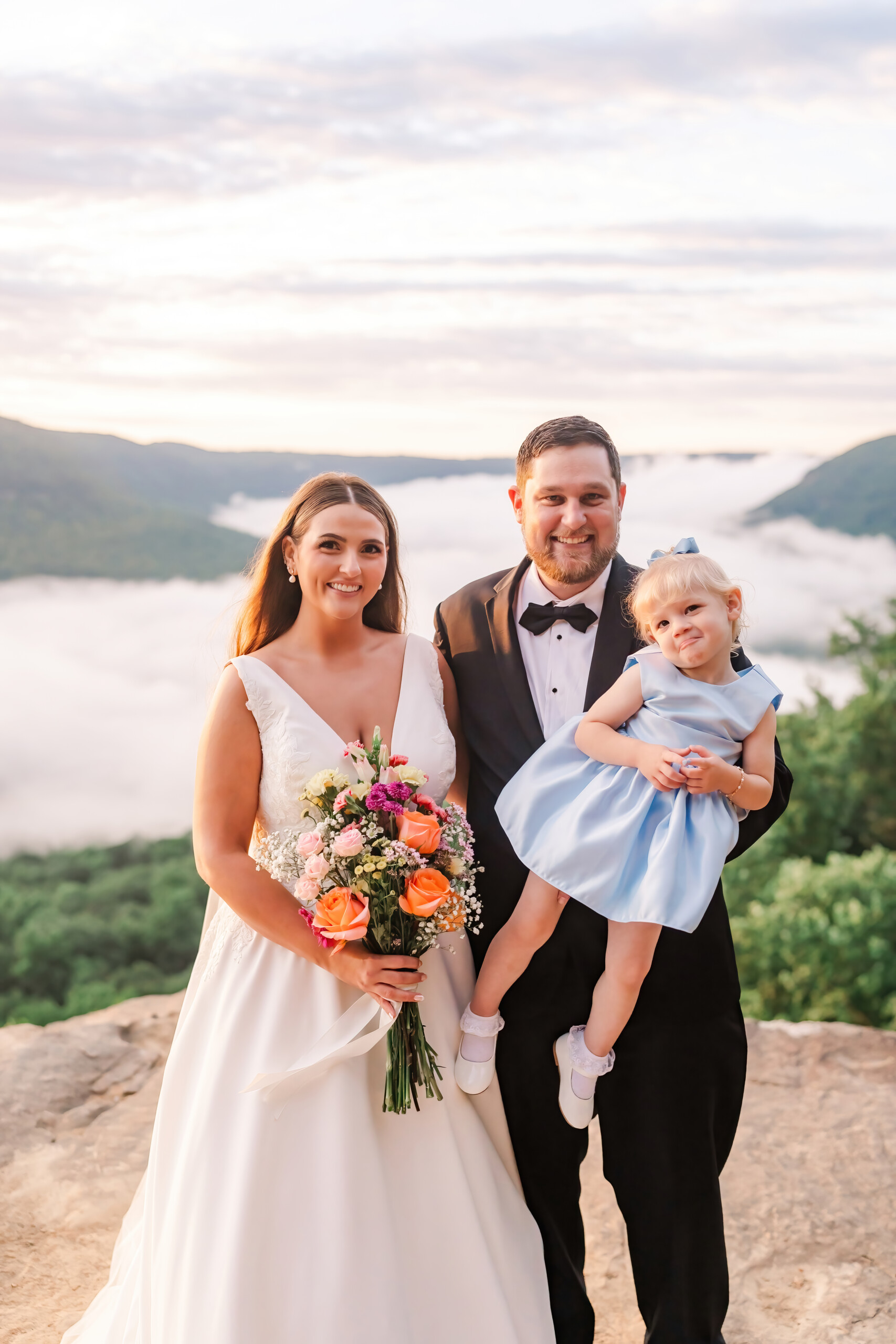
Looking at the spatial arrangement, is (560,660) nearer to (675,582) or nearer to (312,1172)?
(675,582)

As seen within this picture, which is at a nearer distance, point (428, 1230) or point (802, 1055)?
point (428, 1230)

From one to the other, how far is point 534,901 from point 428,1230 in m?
1.05

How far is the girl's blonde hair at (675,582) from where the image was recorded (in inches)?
125

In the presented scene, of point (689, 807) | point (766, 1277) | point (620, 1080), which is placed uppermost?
point (689, 807)

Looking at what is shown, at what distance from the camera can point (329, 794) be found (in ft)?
9.62

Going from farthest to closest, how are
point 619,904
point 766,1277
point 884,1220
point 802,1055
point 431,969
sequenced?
point 802,1055, point 884,1220, point 766,1277, point 431,969, point 619,904

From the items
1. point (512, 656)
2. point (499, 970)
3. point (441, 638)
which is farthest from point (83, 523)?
point (499, 970)

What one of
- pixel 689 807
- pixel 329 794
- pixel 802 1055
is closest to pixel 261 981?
pixel 329 794

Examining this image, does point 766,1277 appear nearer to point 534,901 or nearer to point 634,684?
point 534,901

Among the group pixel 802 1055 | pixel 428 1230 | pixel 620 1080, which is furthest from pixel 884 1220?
pixel 428 1230

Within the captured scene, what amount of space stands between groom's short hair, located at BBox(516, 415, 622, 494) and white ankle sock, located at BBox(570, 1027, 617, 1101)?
1863 millimetres

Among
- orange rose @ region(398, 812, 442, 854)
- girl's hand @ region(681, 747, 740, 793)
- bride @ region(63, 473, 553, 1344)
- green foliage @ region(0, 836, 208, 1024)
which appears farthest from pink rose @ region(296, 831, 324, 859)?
green foliage @ region(0, 836, 208, 1024)

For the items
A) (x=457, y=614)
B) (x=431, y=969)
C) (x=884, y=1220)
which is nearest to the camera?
(x=431, y=969)

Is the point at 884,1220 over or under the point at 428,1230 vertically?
under
